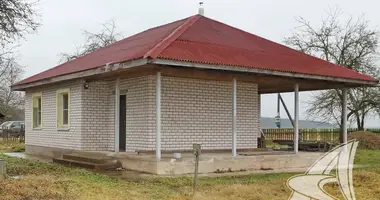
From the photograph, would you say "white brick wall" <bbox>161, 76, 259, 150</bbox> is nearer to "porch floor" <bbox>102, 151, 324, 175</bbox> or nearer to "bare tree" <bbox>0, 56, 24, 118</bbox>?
"porch floor" <bbox>102, 151, 324, 175</bbox>

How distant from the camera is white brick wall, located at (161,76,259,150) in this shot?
1411 centimetres

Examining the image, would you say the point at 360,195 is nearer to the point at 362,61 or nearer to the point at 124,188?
the point at 124,188

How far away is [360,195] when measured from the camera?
30.3ft

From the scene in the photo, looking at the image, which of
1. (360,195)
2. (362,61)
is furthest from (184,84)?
(362,61)

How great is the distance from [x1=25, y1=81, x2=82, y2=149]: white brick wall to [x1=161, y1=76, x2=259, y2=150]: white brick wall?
131 inches

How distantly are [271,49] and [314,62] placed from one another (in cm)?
150

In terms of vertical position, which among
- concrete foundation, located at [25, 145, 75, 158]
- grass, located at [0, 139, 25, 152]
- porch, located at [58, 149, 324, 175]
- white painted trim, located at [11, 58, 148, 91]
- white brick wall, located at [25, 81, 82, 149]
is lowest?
grass, located at [0, 139, 25, 152]

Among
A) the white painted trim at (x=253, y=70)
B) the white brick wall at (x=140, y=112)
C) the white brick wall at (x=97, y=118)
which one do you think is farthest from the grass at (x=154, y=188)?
the white brick wall at (x=97, y=118)

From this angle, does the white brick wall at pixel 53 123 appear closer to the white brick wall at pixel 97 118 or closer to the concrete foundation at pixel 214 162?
the white brick wall at pixel 97 118

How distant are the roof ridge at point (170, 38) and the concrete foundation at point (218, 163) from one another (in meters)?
2.69

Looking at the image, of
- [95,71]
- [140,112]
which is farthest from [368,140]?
[95,71]

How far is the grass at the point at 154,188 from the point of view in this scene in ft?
27.6

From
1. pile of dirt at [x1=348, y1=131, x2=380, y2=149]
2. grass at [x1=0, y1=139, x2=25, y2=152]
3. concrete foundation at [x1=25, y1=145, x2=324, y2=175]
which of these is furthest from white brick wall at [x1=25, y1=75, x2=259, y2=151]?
pile of dirt at [x1=348, y1=131, x2=380, y2=149]

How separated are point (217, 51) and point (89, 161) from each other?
16.1 ft
